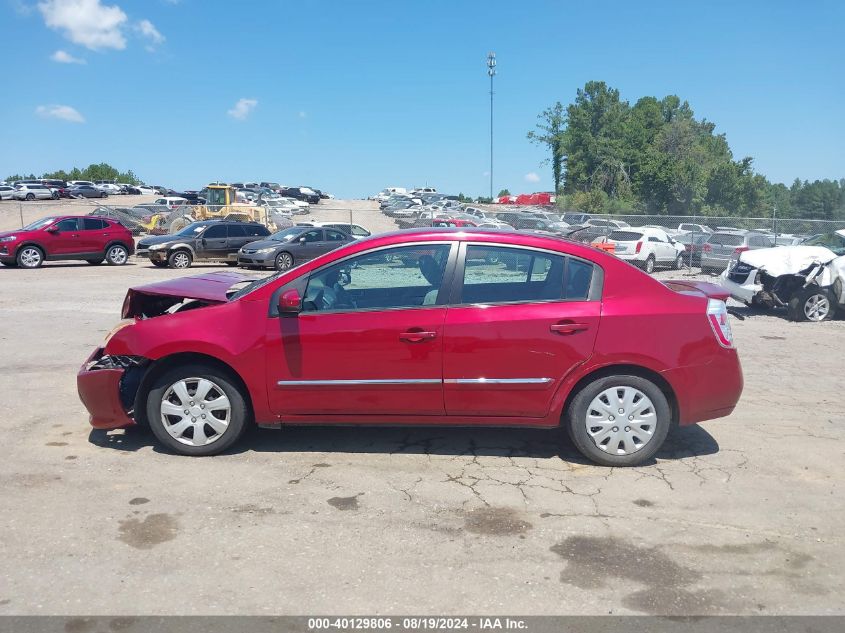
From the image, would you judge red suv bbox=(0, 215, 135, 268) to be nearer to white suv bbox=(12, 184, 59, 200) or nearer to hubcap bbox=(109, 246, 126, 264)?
hubcap bbox=(109, 246, 126, 264)

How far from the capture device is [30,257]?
20.9 metres

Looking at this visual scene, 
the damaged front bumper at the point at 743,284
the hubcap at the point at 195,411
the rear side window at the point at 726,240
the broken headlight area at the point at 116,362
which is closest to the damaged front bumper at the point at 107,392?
the broken headlight area at the point at 116,362

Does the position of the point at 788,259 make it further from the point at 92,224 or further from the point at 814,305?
the point at 92,224

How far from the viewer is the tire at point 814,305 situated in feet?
41.2

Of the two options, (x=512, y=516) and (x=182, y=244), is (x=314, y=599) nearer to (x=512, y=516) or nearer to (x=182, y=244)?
(x=512, y=516)

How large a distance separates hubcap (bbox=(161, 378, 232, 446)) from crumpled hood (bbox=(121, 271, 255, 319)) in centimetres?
69

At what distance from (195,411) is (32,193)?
2429 inches

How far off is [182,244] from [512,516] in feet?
66.0

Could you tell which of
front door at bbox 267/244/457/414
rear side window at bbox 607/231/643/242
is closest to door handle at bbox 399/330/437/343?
front door at bbox 267/244/457/414

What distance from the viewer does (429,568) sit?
3.67 meters

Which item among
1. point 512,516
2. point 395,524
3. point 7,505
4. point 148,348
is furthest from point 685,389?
point 7,505

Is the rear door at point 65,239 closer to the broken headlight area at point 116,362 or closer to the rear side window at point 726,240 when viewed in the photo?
the broken headlight area at point 116,362

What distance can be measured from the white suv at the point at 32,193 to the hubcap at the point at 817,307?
59699mm

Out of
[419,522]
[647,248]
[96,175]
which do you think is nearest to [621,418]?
[419,522]
